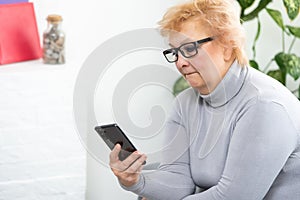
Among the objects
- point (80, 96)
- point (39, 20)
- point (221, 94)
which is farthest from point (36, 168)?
point (221, 94)

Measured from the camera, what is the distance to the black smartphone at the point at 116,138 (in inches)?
62.0

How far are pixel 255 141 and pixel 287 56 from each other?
1068 millimetres

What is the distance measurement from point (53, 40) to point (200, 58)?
94 centimetres

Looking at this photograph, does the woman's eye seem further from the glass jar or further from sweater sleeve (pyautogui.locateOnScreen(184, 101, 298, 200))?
the glass jar

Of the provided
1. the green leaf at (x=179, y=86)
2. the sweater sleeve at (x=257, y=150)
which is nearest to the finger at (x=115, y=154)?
the sweater sleeve at (x=257, y=150)

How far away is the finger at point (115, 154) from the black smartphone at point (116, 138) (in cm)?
1

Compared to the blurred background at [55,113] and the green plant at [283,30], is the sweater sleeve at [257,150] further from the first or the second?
the blurred background at [55,113]

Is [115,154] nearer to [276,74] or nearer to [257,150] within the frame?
[257,150]

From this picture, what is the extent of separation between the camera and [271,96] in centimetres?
Result: 158

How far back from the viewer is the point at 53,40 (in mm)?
2354

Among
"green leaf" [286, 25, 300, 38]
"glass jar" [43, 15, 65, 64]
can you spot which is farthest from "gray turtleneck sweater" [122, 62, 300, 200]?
"green leaf" [286, 25, 300, 38]

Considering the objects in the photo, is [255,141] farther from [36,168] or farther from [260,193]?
[36,168]

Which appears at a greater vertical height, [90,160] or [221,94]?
[221,94]

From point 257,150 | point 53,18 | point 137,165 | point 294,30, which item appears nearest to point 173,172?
point 137,165
